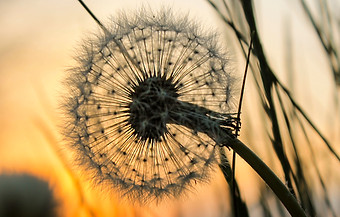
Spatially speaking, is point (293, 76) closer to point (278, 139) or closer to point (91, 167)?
point (278, 139)

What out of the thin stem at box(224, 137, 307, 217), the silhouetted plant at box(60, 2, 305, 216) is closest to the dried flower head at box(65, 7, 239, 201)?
the silhouetted plant at box(60, 2, 305, 216)

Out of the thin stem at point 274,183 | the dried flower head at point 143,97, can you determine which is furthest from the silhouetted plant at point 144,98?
the thin stem at point 274,183

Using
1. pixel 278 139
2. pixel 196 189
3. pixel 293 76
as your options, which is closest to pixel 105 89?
pixel 196 189

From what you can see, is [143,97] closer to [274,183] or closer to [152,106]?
[152,106]

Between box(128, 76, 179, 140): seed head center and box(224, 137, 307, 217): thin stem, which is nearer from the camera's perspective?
box(224, 137, 307, 217): thin stem

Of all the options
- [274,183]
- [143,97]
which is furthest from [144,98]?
[274,183]

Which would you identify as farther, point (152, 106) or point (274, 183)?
point (152, 106)

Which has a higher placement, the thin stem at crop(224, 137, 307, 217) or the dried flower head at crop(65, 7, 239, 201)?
the dried flower head at crop(65, 7, 239, 201)

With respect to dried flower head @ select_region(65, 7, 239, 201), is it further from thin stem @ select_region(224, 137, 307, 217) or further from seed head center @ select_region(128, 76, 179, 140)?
thin stem @ select_region(224, 137, 307, 217)

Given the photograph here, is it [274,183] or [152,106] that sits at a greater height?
[152,106]
